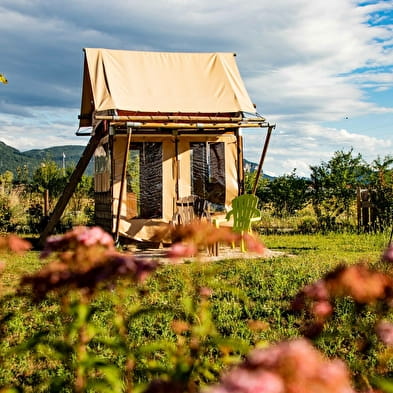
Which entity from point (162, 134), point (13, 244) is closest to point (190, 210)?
point (162, 134)

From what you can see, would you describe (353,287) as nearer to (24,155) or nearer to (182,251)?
(182,251)

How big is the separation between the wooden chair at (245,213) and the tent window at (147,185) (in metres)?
2.28

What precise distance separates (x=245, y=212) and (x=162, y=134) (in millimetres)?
2943

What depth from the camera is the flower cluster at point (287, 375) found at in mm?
969

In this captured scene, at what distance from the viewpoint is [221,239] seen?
2184mm

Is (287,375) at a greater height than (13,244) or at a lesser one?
lesser

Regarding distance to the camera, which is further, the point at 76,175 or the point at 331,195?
the point at 331,195

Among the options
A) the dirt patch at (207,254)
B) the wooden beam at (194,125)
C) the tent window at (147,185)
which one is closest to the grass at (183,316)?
the dirt patch at (207,254)

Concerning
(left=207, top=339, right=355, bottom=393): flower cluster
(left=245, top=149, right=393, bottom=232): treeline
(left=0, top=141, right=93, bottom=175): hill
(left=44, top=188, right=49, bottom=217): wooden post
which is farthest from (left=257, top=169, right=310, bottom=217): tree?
(left=0, top=141, right=93, bottom=175): hill

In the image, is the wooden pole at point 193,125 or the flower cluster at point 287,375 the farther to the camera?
the wooden pole at point 193,125

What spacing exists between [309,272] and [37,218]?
1012cm

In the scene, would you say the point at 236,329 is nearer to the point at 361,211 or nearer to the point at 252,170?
the point at 361,211

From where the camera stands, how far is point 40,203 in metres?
16.4

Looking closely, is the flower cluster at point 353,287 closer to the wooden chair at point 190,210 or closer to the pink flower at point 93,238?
the pink flower at point 93,238
